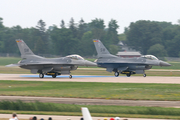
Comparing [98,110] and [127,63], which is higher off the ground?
[127,63]

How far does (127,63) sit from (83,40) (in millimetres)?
88888

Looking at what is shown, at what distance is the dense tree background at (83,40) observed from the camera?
123812 millimetres

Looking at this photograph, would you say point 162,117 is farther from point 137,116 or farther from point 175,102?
point 175,102

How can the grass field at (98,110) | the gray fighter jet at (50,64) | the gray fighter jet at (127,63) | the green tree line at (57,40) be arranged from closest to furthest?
1. the grass field at (98,110)
2. the gray fighter jet at (50,64)
3. the gray fighter jet at (127,63)
4. the green tree line at (57,40)

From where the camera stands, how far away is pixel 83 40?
13875 centimetres

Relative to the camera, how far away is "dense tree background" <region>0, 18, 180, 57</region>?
124 metres

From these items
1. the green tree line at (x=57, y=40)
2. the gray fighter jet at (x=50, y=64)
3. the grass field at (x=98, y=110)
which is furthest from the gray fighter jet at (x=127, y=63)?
the green tree line at (x=57, y=40)

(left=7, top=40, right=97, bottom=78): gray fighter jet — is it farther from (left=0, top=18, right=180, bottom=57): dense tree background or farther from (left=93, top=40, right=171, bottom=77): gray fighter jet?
(left=0, top=18, right=180, bottom=57): dense tree background

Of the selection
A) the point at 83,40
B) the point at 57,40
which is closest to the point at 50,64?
the point at 57,40

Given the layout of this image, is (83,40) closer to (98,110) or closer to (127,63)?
(127,63)

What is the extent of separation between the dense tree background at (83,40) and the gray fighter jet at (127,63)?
68.8 m

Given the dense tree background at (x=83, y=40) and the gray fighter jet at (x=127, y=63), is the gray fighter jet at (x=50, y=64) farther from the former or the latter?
the dense tree background at (x=83, y=40)

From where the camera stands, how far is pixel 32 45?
5079 inches

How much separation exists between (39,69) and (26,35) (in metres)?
91.8
